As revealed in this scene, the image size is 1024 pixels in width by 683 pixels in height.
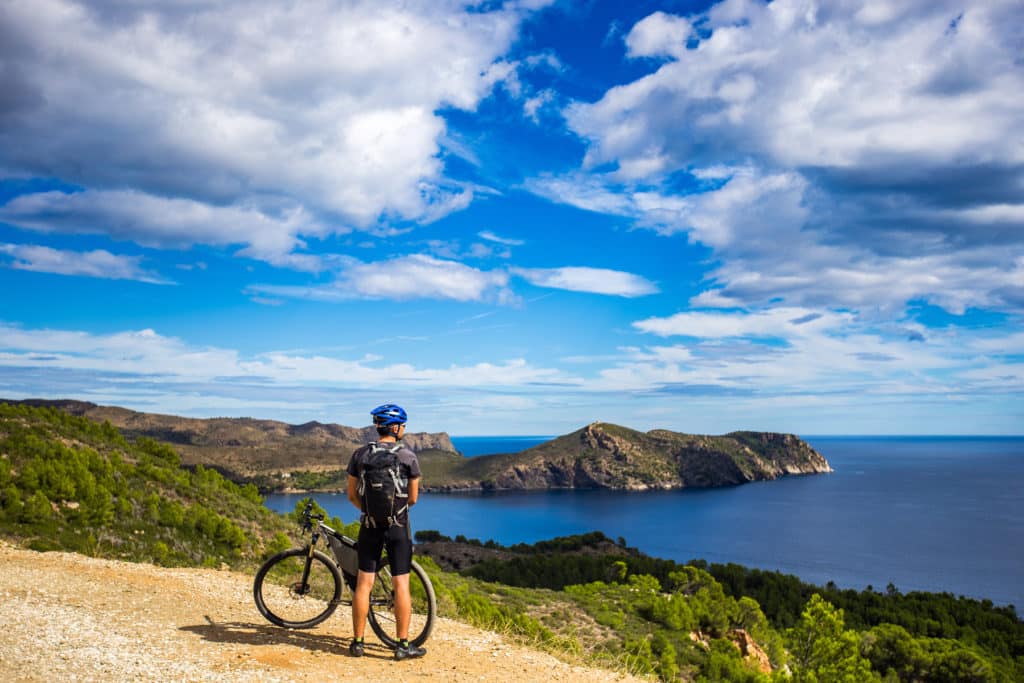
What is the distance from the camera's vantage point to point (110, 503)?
16.2 m

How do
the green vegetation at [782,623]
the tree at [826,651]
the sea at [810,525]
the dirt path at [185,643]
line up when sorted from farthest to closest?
the sea at [810,525] < the tree at [826,651] < the green vegetation at [782,623] < the dirt path at [185,643]

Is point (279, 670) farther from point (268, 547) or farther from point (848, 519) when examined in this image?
point (848, 519)

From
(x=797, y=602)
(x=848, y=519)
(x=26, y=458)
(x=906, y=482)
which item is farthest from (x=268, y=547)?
(x=906, y=482)

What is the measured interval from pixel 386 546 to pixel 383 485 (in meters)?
0.80

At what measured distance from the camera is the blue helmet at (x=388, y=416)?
6922 millimetres

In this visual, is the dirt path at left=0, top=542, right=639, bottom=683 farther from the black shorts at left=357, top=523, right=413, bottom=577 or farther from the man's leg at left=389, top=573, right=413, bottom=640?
the black shorts at left=357, top=523, right=413, bottom=577

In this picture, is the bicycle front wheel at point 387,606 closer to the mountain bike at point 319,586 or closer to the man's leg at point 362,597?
the mountain bike at point 319,586

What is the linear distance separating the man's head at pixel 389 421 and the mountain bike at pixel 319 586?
5.25 feet

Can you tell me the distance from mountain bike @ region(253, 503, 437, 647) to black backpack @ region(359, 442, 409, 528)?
2.98ft

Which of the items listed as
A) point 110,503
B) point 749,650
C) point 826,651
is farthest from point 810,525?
point 110,503

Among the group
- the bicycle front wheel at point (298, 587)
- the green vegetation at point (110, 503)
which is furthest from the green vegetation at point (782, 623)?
the green vegetation at point (110, 503)

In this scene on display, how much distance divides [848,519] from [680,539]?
41933 mm

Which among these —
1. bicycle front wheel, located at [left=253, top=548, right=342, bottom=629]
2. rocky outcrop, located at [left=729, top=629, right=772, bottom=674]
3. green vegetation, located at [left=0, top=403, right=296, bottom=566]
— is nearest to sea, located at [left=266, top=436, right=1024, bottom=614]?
rocky outcrop, located at [left=729, top=629, right=772, bottom=674]

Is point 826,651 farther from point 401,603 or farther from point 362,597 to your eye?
point 362,597
